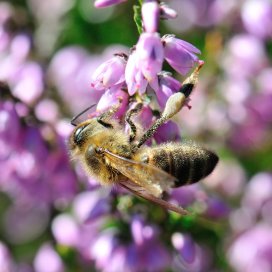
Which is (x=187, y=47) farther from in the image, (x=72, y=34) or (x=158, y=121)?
(x=72, y=34)

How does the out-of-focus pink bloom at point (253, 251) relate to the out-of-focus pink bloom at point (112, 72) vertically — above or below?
below

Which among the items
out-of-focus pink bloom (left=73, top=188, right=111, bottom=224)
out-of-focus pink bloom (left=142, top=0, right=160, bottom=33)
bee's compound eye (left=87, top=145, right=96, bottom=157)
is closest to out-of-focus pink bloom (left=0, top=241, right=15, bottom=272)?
out-of-focus pink bloom (left=73, top=188, right=111, bottom=224)

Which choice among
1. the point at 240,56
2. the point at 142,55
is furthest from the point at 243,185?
the point at 142,55

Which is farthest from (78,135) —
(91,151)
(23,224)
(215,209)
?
(23,224)

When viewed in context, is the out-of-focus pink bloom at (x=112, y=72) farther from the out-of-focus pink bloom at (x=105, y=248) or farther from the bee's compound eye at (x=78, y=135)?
the out-of-focus pink bloom at (x=105, y=248)

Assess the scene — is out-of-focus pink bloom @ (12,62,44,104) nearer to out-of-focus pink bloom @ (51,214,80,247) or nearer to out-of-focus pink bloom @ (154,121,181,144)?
out-of-focus pink bloom @ (51,214,80,247)

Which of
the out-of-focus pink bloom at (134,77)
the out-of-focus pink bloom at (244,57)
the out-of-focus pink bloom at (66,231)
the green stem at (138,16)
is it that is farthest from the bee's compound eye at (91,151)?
the out-of-focus pink bloom at (244,57)

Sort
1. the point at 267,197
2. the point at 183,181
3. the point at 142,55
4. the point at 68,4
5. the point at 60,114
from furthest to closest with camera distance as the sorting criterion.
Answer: the point at 68,4 → the point at 267,197 → the point at 60,114 → the point at 183,181 → the point at 142,55
